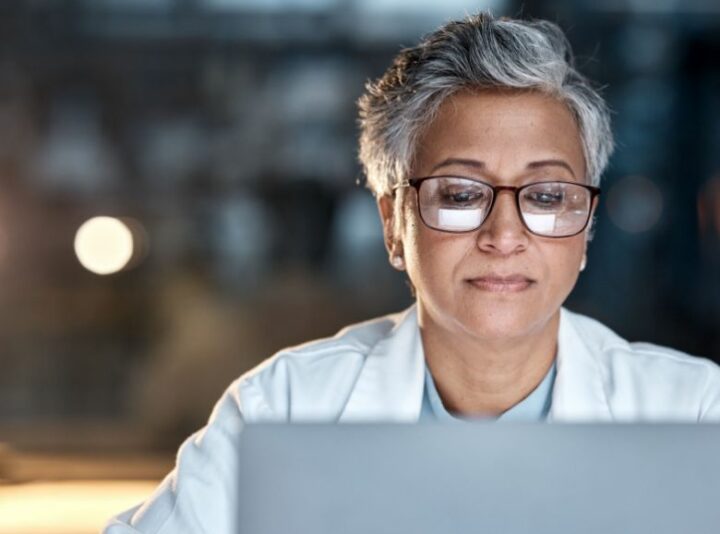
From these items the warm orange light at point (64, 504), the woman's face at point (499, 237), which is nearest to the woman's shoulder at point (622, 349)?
the woman's face at point (499, 237)

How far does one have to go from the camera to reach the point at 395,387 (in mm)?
1529

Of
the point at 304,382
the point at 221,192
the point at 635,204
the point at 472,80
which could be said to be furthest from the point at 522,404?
the point at 221,192

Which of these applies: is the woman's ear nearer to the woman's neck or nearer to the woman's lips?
the woman's neck

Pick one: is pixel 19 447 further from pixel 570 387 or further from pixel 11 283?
pixel 570 387

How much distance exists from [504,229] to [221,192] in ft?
11.7

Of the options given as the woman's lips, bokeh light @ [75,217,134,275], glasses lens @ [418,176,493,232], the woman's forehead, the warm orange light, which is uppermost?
the woman's forehead

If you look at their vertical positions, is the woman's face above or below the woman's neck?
above

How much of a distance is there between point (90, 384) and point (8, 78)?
1.38 meters

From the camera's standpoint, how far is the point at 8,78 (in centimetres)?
481

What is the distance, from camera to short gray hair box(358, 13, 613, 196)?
147 centimetres

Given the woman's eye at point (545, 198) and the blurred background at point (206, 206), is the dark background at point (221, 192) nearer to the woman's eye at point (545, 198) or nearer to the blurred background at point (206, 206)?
the blurred background at point (206, 206)

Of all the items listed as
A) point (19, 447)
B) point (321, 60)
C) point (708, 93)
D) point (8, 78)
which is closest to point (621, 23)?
point (708, 93)

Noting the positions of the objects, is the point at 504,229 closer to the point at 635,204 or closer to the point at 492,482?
the point at 492,482

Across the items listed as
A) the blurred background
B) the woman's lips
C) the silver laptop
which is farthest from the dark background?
the silver laptop
